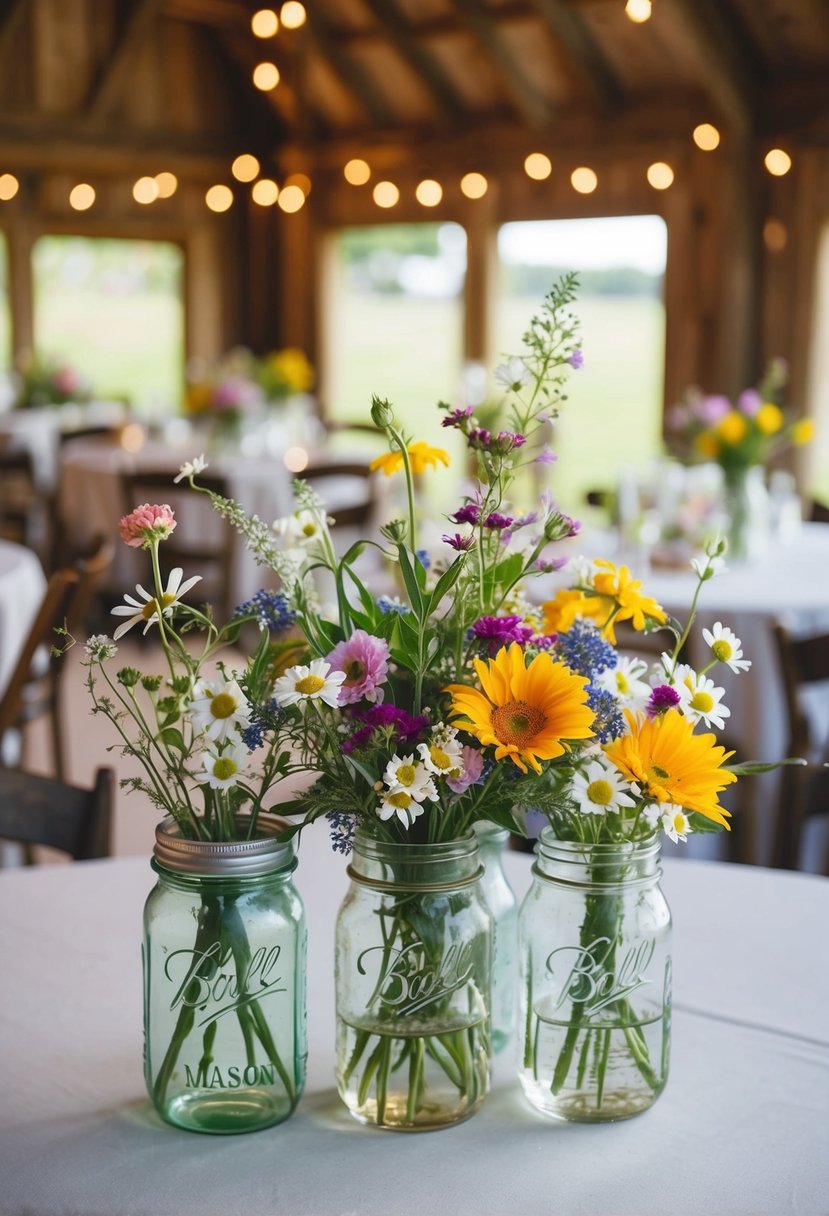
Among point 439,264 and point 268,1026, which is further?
point 439,264

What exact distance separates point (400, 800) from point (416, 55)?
854 centimetres

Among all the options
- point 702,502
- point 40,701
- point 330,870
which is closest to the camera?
point 330,870

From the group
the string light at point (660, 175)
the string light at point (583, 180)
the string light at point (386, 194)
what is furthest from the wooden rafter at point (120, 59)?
the string light at point (660, 175)

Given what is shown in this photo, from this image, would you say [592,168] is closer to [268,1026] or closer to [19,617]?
[19,617]

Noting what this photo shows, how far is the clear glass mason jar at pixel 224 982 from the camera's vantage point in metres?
1.10

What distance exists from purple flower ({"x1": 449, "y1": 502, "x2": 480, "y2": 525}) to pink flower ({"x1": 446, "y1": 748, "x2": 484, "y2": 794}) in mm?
169

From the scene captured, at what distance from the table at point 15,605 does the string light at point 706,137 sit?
16.6 feet

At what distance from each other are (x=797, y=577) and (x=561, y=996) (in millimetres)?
2954

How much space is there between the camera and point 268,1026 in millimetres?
1125

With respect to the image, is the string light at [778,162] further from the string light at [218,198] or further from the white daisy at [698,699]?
the white daisy at [698,699]

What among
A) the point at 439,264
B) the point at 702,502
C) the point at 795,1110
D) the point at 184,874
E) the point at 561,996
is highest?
the point at 439,264

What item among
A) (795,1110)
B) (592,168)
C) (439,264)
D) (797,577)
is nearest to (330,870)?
(795,1110)

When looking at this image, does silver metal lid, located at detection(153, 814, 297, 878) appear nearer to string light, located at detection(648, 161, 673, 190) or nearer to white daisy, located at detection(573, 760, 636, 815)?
white daisy, located at detection(573, 760, 636, 815)

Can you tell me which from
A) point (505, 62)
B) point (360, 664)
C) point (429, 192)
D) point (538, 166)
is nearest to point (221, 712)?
point (360, 664)
